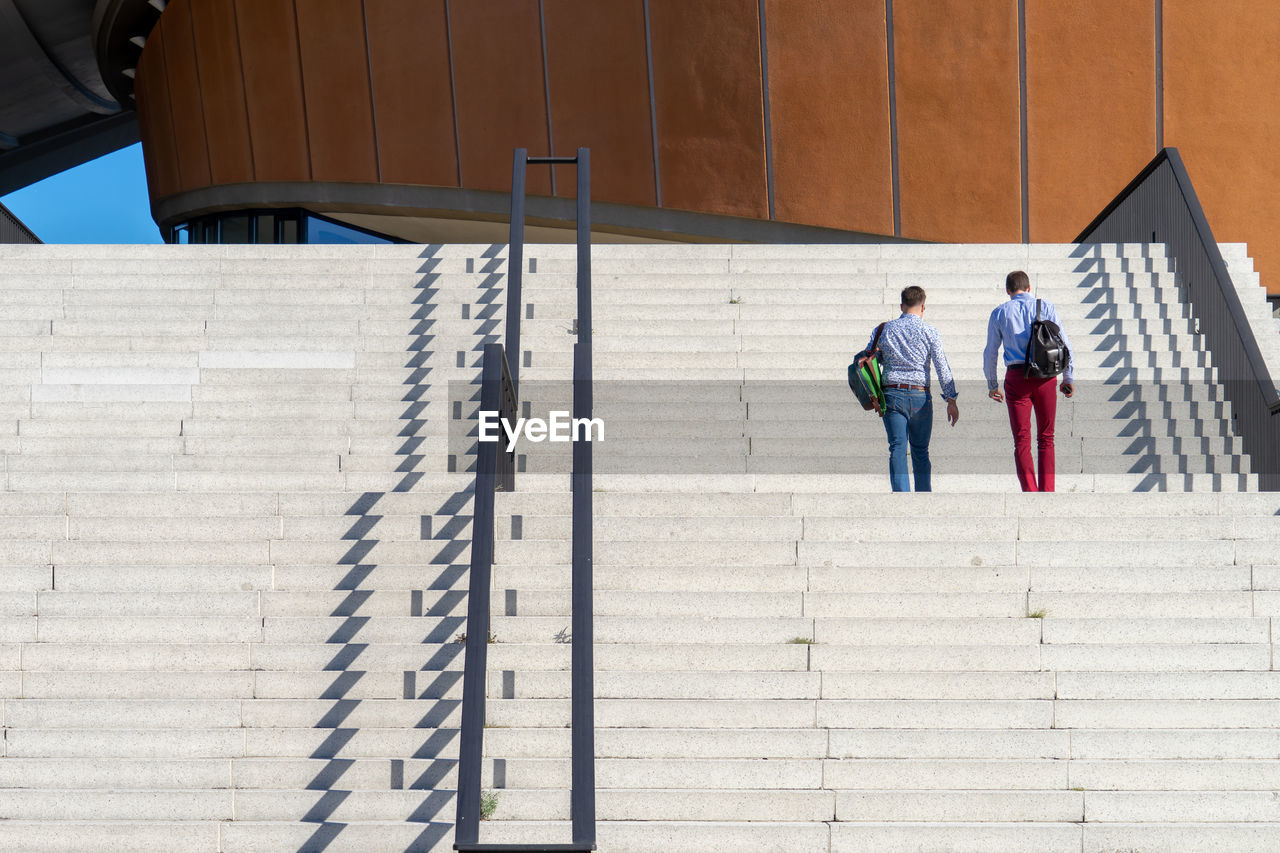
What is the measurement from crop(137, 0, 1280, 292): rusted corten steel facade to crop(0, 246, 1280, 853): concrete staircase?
7.30m

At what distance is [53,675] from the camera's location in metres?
4.96

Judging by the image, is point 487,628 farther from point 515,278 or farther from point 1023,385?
point 1023,385

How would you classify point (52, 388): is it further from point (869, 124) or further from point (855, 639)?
point (869, 124)

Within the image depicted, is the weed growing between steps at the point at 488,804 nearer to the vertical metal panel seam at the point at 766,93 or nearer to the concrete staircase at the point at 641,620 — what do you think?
the concrete staircase at the point at 641,620

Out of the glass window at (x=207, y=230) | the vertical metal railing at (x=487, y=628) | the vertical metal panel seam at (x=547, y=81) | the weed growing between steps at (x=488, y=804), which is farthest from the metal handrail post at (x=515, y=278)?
the glass window at (x=207, y=230)

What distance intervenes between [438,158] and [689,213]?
4.00 meters

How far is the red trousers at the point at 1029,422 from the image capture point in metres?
6.76

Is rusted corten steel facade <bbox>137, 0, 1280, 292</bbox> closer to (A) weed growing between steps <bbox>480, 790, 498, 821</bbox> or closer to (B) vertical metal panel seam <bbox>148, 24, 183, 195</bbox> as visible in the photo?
(B) vertical metal panel seam <bbox>148, 24, 183, 195</bbox>

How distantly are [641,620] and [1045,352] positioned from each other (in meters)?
2.87

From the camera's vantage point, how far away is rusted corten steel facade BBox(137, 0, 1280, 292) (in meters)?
14.4

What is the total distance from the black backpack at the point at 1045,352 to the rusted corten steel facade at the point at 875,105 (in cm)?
844

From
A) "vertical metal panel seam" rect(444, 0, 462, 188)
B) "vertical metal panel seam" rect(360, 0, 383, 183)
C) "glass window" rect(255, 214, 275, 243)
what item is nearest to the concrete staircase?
"vertical metal panel seam" rect(444, 0, 462, 188)

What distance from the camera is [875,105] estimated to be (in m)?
15.0

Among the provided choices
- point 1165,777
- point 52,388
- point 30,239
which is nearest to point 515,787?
point 1165,777
